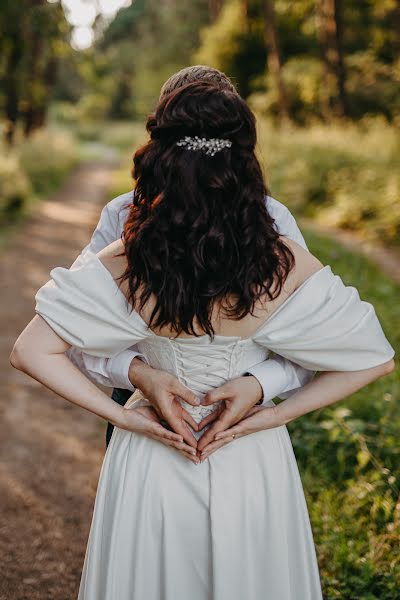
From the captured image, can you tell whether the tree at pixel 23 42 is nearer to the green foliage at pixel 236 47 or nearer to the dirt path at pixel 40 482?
the dirt path at pixel 40 482

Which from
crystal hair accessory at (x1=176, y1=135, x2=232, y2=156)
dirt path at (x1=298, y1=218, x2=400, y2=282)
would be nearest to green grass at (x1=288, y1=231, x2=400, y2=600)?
crystal hair accessory at (x1=176, y1=135, x2=232, y2=156)

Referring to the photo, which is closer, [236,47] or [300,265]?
[300,265]

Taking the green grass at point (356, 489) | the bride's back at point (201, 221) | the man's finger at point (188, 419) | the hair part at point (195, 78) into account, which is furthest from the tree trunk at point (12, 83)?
the man's finger at point (188, 419)

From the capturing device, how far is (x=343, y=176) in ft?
41.6

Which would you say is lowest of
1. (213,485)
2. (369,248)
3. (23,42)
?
(369,248)

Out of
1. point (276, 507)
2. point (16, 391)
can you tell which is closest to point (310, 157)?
point (16, 391)

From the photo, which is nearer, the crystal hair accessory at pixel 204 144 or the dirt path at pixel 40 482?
the crystal hair accessory at pixel 204 144

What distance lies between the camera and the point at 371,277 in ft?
25.7

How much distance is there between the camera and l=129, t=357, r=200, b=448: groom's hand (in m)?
1.79

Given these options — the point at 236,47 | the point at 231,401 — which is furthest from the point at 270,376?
the point at 236,47

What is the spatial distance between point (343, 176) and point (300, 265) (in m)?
11.5

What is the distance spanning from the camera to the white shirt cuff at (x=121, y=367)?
189 cm

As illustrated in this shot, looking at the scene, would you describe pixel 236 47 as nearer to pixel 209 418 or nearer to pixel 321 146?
pixel 321 146

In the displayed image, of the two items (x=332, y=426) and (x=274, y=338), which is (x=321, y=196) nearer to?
(x=332, y=426)
